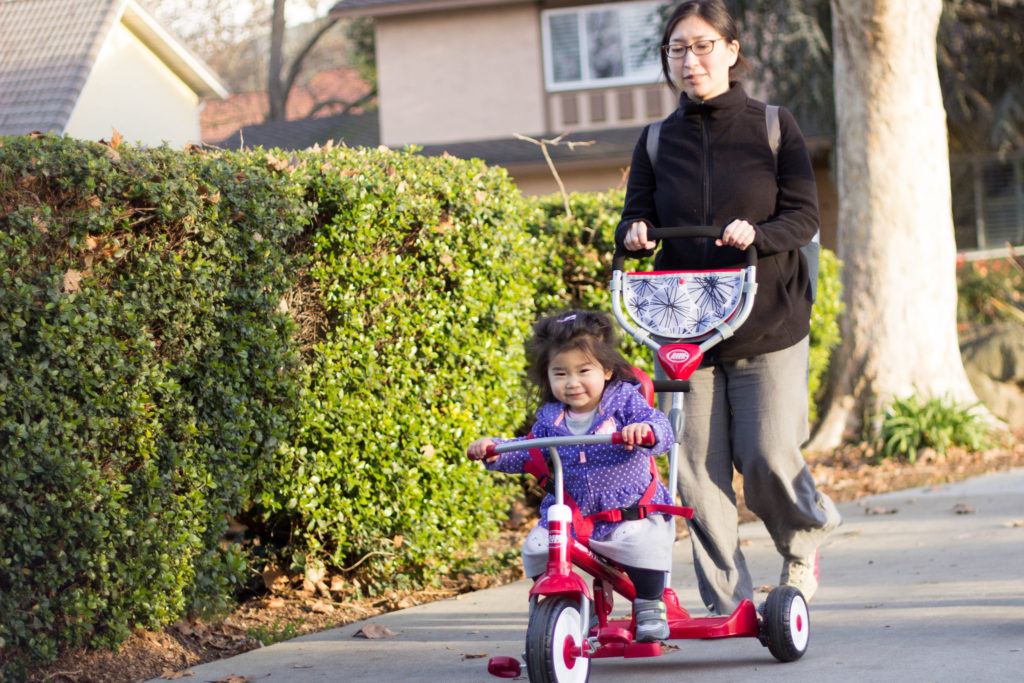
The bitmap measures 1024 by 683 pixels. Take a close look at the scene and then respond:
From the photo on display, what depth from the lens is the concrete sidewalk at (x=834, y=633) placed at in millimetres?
3857

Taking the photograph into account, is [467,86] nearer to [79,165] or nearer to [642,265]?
[642,265]

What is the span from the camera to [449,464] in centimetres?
545

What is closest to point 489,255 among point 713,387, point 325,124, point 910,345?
point 713,387

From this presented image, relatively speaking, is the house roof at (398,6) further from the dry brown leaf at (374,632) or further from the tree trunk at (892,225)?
the dry brown leaf at (374,632)

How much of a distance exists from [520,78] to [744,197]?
17.0 m

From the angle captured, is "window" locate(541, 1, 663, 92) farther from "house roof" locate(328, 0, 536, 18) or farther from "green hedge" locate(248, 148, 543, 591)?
"green hedge" locate(248, 148, 543, 591)

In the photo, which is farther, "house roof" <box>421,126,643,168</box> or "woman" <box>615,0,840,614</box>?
"house roof" <box>421,126,643,168</box>

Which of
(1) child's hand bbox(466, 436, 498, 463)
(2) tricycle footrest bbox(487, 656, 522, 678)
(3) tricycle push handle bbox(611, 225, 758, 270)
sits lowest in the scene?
(2) tricycle footrest bbox(487, 656, 522, 678)

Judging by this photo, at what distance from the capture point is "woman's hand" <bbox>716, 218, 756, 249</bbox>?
389 cm

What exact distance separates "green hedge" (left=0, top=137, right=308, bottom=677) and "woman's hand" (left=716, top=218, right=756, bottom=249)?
1.78 metres

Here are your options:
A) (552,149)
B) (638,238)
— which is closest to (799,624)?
(638,238)

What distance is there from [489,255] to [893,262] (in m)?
5.23

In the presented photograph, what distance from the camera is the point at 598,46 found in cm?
2097

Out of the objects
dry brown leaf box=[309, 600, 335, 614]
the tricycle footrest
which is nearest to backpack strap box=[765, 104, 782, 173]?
the tricycle footrest
